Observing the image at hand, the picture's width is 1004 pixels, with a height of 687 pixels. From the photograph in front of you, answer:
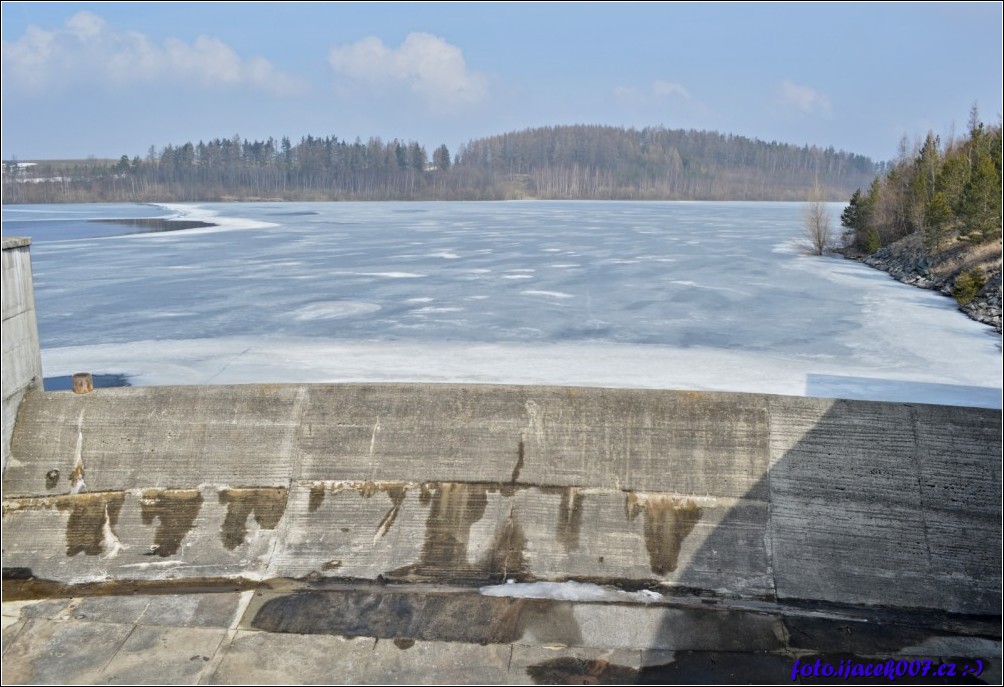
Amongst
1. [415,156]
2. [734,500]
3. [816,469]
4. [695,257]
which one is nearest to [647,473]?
[734,500]

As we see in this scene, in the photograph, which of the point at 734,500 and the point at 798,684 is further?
the point at 734,500

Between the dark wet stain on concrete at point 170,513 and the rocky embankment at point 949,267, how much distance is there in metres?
16.8

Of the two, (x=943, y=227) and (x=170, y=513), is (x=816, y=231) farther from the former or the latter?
(x=170, y=513)

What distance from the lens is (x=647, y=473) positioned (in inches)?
328

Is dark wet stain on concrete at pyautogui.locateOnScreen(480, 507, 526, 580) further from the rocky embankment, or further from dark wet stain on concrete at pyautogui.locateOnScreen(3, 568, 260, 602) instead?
the rocky embankment

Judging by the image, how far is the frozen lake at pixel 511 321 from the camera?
12.7m

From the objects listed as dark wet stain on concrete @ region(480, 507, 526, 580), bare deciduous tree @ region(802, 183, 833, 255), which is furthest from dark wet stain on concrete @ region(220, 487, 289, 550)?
bare deciduous tree @ region(802, 183, 833, 255)

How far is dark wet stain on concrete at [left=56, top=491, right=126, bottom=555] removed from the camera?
26.2ft

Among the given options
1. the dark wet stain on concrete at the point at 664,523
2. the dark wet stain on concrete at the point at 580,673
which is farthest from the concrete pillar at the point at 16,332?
the dark wet stain on concrete at the point at 664,523

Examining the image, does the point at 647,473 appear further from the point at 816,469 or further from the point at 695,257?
the point at 695,257

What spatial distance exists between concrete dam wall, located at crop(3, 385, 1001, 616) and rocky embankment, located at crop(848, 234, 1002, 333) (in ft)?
41.1

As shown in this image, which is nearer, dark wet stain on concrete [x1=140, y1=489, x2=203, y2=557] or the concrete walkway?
the concrete walkway

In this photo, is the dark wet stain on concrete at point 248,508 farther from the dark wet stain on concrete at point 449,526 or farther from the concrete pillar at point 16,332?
the concrete pillar at point 16,332

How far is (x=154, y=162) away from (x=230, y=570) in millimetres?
140107
